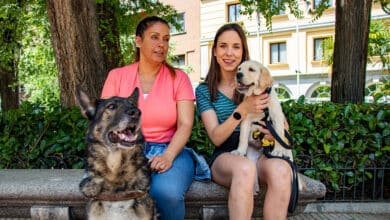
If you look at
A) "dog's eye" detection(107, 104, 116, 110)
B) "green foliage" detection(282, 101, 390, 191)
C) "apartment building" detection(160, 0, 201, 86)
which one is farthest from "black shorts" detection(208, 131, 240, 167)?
"apartment building" detection(160, 0, 201, 86)

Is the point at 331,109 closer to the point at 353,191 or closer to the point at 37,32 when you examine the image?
the point at 353,191

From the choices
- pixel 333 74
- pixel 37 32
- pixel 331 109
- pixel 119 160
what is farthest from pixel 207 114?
pixel 37 32

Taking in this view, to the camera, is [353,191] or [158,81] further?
[353,191]

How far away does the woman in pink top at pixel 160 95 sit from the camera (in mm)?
3369

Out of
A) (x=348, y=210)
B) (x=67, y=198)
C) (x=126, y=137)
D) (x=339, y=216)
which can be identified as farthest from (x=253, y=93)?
(x=348, y=210)

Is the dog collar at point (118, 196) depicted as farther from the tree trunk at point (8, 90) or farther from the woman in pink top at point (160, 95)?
the tree trunk at point (8, 90)

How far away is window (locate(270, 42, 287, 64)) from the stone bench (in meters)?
25.3

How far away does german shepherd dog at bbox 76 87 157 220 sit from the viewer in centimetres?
278

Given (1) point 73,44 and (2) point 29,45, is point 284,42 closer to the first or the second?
(2) point 29,45

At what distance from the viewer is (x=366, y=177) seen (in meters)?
5.33

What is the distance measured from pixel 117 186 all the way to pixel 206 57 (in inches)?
1080

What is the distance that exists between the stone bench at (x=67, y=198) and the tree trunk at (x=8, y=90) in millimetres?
10353

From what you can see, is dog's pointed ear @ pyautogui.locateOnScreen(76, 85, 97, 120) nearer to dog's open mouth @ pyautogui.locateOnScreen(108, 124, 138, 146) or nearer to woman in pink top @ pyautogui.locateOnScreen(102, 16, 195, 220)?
dog's open mouth @ pyautogui.locateOnScreen(108, 124, 138, 146)

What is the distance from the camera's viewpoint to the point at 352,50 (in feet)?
21.0
